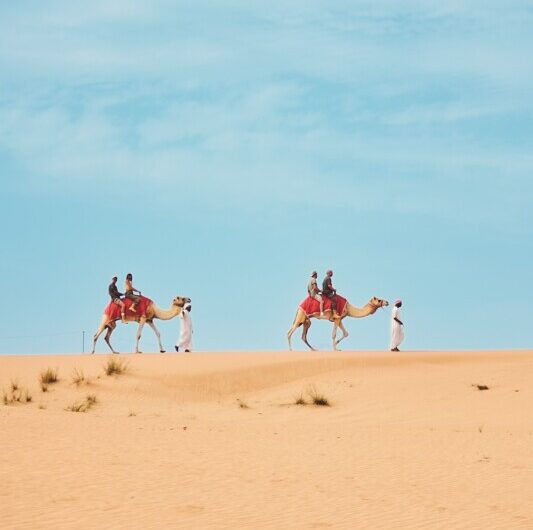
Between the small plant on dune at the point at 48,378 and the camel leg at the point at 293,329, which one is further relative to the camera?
the camel leg at the point at 293,329

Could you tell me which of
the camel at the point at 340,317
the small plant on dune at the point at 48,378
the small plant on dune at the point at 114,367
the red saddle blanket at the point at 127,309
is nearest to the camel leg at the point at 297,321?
the camel at the point at 340,317

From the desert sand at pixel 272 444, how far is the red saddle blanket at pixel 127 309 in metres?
1.78

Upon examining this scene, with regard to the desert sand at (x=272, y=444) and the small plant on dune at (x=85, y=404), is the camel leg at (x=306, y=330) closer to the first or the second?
the desert sand at (x=272, y=444)

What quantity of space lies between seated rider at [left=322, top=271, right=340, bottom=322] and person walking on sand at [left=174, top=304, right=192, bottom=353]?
455 centimetres

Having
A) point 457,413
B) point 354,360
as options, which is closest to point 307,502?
point 457,413

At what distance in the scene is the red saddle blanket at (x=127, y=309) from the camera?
3419 centimetres

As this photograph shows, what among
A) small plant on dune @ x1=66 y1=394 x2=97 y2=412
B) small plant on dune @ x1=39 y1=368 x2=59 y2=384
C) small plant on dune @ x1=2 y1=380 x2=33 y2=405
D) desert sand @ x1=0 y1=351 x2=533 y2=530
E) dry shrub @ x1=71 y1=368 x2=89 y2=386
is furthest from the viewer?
small plant on dune @ x1=39 y1=368 x2=59 y2=384

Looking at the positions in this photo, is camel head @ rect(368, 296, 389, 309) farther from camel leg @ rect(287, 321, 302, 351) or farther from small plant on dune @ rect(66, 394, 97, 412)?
small plant on dune @ rect(66, 394, 97, 412)

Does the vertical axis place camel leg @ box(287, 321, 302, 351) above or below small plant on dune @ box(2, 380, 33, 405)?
above

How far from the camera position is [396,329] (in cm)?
3488

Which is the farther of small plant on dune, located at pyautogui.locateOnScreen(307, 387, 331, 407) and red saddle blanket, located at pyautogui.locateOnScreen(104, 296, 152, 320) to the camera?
red saddle blanket, located at pyautogui.locateOnScreen(104, 296, 152, 320)

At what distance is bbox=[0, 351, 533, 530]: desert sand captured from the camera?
40.4ft

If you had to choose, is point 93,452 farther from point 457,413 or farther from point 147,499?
point 457,413

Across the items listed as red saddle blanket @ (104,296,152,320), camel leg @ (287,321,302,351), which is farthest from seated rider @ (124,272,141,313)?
camel leg @ (287,321,302,351)
